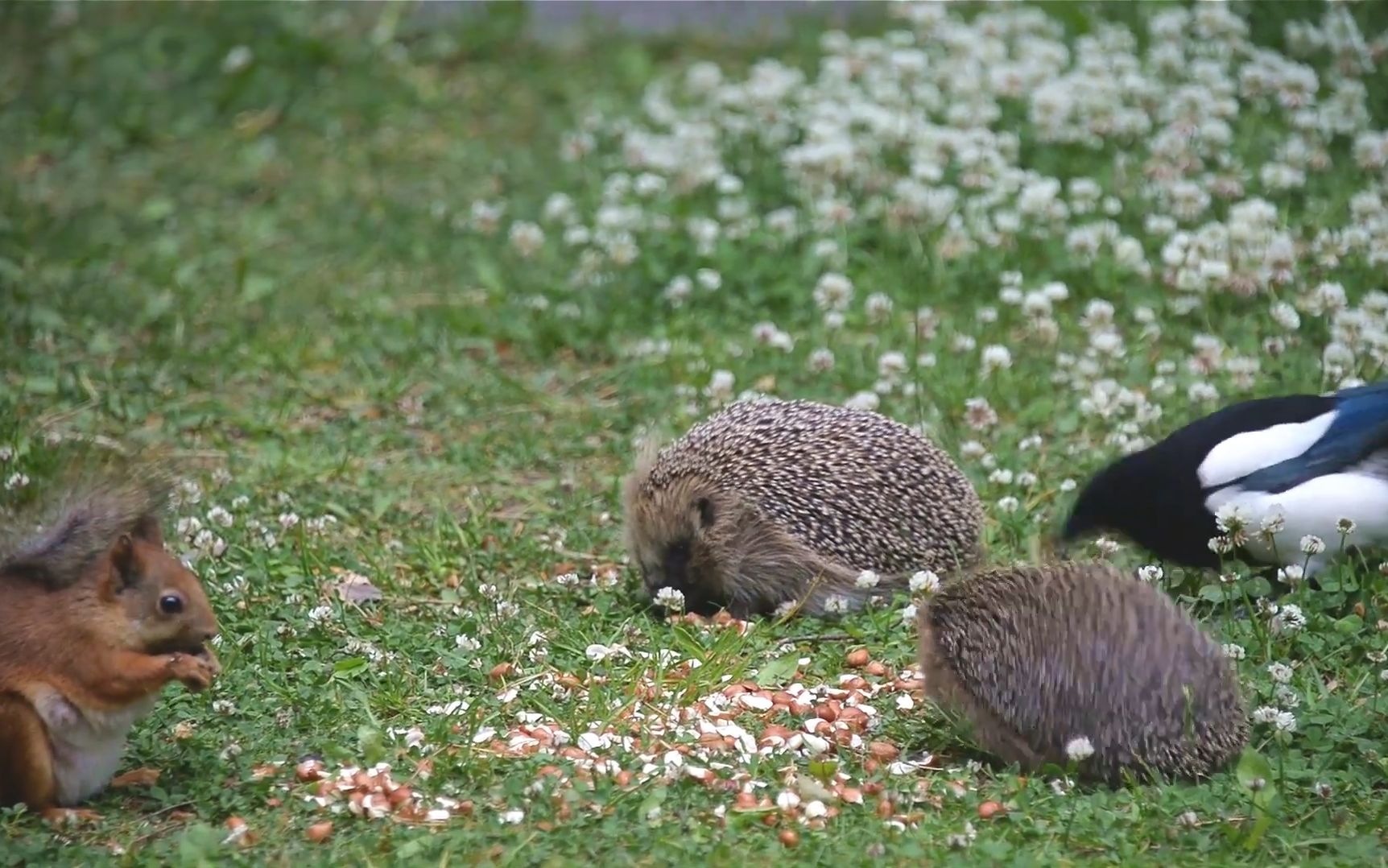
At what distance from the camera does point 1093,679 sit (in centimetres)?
464

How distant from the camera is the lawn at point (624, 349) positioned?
453 cm

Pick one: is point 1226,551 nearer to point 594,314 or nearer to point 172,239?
point 594,314

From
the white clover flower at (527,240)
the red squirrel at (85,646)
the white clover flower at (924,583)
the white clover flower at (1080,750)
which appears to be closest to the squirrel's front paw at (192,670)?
the red squirrel at (85,646)

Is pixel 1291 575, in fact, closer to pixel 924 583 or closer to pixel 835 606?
pixel 924 583

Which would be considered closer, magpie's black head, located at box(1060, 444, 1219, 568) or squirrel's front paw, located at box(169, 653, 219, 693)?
squirrel's front paw, located at box(169, 653, 219, 693)

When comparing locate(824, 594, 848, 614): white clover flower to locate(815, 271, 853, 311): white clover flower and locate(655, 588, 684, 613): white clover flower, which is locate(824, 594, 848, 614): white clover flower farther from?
locate(815, 271, 853, 311): white clover flower

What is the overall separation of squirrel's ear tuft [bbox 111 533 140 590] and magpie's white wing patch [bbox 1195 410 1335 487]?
349 cm

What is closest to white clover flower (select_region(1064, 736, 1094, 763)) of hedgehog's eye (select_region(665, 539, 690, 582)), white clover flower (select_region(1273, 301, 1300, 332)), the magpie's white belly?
the magpie's white belly

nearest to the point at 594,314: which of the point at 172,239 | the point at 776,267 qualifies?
the point at 776,267

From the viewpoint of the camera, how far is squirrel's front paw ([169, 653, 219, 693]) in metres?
4.29

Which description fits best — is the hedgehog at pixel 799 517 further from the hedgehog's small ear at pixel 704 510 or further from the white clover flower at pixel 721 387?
the white clover flower at pixel 721 387

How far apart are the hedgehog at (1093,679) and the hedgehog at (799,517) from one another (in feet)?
4.13

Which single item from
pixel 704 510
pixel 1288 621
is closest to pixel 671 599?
pixel 704 510

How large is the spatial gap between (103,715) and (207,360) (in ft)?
13.5
